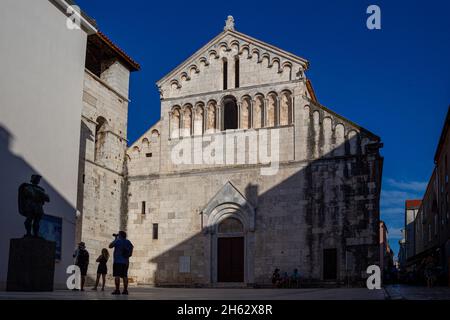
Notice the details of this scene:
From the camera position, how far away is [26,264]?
13.5 metres

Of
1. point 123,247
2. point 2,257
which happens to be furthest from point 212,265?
point 123,247

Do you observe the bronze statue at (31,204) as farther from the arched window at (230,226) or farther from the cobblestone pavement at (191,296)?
the arched window at (230,226)

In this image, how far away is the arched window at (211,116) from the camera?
29.3 m

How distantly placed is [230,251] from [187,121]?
23.1 feet

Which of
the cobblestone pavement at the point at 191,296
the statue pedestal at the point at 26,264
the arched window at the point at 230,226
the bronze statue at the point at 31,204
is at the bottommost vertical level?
the cobblestone pavement at the point at 191,296

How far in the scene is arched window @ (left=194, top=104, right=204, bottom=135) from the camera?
2941cm

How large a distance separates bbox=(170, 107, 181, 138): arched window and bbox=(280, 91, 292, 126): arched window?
18.0 feet

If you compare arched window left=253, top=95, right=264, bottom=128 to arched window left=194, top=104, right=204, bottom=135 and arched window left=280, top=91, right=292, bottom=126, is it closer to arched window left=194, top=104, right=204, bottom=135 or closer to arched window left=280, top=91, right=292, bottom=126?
arched window left=280, top=91, right=292, bottom=126

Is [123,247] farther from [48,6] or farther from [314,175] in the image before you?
[314,175]

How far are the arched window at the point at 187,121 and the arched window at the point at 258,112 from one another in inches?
139

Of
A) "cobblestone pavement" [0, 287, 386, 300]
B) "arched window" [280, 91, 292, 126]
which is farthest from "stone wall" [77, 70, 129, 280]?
"cobblestone pavement" [0, 287, 386, 300]

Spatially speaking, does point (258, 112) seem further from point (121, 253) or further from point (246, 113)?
point (121, 253)

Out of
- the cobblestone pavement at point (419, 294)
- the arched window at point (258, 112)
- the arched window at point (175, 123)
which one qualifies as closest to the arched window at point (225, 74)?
the arched window at point (258, 112)
